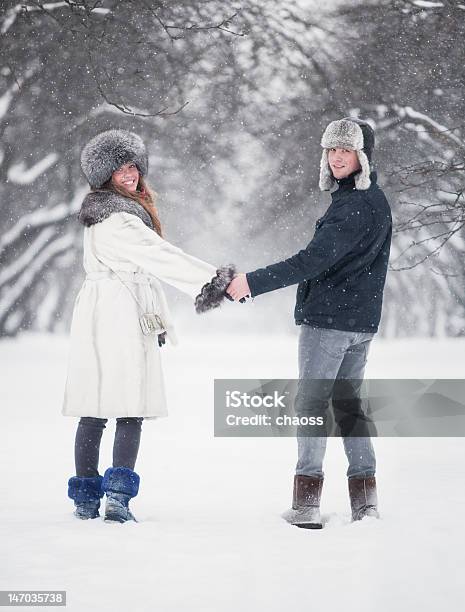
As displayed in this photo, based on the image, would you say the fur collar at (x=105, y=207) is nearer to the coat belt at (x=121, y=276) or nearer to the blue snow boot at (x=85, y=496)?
the coat belt at (x=121, y=276)

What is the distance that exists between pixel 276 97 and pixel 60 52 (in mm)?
3916

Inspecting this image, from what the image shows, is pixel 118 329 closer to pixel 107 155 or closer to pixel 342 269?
pixel 107 155

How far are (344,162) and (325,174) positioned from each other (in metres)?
0.21

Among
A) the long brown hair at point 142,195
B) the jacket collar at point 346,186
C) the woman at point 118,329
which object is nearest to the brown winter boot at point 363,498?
the woman at point 118,329

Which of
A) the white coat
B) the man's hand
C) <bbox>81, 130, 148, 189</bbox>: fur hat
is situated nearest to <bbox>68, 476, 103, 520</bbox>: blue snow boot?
the white coat

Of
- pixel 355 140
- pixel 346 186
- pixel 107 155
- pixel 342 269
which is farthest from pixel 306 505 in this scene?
pixel 107 155

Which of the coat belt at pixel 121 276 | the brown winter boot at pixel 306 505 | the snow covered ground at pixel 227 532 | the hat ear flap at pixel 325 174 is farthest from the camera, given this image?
the hat ear flap at pixel 325 174

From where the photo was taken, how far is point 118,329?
4.41 m

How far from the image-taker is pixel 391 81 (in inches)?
579

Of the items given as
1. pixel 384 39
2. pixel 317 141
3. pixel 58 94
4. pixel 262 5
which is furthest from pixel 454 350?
pixel 58 94

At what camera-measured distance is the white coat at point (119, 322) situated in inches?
172

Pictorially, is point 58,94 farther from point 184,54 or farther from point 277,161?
point 277,161

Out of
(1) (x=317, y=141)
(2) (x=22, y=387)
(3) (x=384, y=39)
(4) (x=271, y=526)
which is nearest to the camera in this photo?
(4) (x=271, y=526)

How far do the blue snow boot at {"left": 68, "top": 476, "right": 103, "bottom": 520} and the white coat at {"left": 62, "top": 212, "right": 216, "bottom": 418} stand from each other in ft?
1.10
